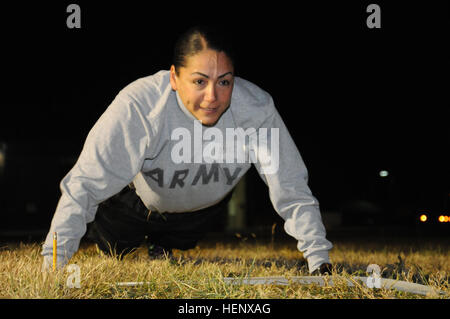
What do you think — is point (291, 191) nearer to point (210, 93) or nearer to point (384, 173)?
point (210, 93)

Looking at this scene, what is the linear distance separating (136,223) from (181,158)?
0.96 metres

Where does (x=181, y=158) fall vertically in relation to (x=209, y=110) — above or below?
below

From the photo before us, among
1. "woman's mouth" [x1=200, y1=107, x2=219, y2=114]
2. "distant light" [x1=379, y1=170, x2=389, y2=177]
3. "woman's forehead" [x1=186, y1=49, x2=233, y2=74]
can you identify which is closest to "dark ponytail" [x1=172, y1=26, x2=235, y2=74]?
"woman's forehead" [x1=186, y1=49, x2=233, y2=74]

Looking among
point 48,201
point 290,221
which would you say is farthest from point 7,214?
point 290,221

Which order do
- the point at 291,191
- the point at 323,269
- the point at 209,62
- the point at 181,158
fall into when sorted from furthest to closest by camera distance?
the point at 181,158 → the point at 291,191 → the point at 323,269 → the point at 209,62

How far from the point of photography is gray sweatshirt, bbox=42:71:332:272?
280cm

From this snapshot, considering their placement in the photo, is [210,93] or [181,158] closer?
→ [210,93]

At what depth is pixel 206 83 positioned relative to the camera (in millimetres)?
2816

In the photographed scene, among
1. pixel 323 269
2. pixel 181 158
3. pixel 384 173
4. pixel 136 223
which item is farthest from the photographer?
pixel 384 173

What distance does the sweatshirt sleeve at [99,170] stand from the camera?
2660 mm

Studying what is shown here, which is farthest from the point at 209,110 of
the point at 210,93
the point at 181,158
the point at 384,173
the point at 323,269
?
the point at 384,173

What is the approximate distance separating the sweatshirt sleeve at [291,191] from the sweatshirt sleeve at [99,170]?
30.8 inches

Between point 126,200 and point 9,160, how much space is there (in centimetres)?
1770

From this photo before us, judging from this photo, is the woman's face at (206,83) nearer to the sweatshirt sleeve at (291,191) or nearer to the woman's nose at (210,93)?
the woman's nose at (210,93)
